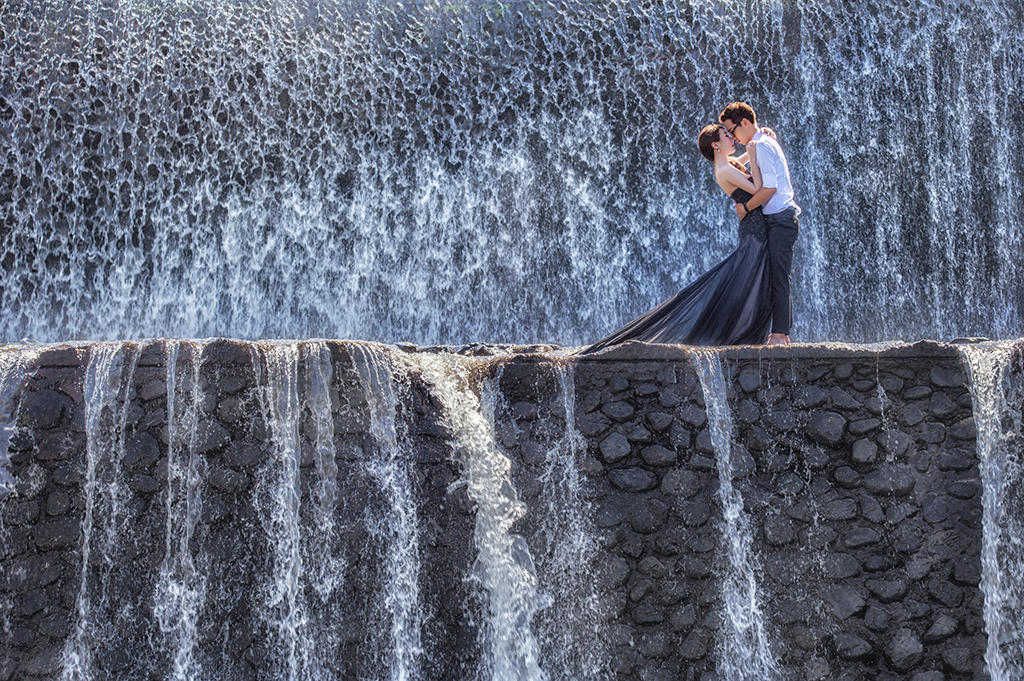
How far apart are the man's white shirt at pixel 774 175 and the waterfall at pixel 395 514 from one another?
2258mm

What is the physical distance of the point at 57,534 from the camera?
5793mm

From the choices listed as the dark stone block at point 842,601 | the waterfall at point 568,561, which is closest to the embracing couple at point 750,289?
the waterfall at point 568,561

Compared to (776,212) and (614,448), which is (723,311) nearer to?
(776,212)

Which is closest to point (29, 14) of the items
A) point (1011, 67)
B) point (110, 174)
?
point (110, 174)

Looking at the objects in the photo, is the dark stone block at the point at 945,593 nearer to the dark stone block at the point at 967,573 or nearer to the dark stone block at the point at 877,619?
the dark stone block at the point at 967,573

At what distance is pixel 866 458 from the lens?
244 inches

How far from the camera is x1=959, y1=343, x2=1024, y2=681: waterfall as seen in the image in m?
6.04

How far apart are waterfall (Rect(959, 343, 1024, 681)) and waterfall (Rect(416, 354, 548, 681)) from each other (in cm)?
221

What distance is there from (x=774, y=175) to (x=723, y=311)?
0.79 m

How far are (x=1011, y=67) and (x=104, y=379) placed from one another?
320 inches

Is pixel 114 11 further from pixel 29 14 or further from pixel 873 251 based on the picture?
pixel 873 251

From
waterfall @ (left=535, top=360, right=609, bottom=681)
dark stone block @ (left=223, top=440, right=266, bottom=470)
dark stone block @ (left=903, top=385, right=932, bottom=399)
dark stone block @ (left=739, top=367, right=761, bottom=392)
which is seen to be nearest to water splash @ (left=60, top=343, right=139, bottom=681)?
dark stone block @ (left=223, top=440, right=266, bottom=470)

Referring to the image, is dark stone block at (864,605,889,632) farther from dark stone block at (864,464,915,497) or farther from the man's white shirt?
the man's white shirt

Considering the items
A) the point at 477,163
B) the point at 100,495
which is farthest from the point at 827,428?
the point at 477,163
